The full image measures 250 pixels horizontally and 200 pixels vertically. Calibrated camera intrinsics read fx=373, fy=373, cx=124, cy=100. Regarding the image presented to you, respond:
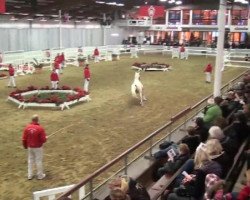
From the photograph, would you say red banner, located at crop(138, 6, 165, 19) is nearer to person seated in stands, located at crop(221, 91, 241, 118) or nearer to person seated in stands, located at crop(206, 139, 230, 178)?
person seated in stands, located at crop(221, 91, 241, 118)

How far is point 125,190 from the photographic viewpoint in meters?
5.14

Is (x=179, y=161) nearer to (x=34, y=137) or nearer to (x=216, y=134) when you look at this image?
(x=216, y=134)

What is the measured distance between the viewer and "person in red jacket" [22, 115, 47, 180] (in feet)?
30.5

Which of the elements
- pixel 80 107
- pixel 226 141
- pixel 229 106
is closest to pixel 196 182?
pixel 226 141

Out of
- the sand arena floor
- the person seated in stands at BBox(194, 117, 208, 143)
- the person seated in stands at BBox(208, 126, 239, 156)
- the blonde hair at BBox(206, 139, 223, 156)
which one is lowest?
the sand arena floor

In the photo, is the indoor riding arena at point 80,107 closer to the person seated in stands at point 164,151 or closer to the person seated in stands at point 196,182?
the person seated in stands at point 164,151

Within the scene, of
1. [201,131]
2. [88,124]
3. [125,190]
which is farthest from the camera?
[88,124]

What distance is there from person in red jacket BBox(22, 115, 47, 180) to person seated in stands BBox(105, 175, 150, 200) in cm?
412

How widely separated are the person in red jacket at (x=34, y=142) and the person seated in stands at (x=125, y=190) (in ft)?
13.5

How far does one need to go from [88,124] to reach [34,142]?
18.0ft

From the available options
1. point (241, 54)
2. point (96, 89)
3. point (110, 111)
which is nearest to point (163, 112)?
point (110, 111)

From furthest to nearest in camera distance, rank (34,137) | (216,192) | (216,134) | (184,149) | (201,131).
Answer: (34,137)
(201,131)
(216,134)
(184,149)
(216,192)

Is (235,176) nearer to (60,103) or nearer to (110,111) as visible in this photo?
(110,111)

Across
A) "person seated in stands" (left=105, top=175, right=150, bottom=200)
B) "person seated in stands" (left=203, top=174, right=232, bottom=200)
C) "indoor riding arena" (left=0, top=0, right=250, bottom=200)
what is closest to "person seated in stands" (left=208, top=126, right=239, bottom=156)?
"indoor riding arena" (left=0, top=0, right=250, bottom=200)
